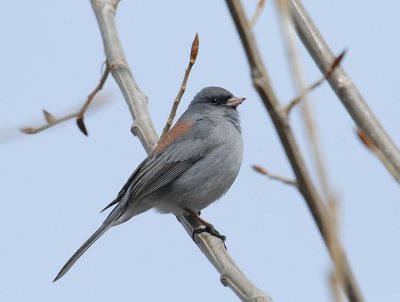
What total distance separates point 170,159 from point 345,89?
3.20 metres

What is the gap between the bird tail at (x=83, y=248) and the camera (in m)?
4.31

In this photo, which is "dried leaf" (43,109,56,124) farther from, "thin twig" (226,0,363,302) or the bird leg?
"thin twig" (226,0,363,302)

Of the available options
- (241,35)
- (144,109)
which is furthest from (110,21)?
(241,35)

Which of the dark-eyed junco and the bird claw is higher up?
the dark-eyed junco

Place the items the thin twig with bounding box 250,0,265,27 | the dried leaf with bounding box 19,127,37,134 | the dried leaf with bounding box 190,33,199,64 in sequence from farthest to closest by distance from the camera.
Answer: the dried leaf with bounding box 190,33,199,64 < the dried leaf with bounding box 19,127,37,134 < the thin twig with bounding box 250,0,265,27

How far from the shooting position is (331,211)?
0.94m

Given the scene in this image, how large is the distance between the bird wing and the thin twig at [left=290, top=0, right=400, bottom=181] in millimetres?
2683

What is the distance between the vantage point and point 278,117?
3.35ft

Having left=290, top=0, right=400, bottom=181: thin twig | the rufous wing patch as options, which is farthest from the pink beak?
left=290, top=0, right=400, bottom=181: thin twig

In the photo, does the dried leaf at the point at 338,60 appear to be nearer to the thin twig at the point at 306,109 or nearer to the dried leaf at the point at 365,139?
the dried leaf at the point at 365,139

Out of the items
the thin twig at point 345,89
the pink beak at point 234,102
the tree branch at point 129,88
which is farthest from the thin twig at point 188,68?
the pink beak at point 234,102

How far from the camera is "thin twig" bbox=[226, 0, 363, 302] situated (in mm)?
998

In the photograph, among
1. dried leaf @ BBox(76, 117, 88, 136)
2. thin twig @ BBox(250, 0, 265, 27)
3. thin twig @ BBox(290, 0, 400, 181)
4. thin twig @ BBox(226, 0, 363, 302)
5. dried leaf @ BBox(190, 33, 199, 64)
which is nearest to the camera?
thin twig @ BBox(226, 0, 363, 302)

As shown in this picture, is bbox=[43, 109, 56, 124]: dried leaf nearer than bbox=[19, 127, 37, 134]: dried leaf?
No
